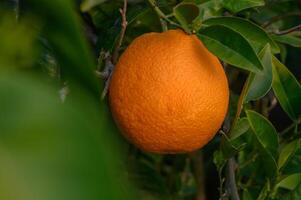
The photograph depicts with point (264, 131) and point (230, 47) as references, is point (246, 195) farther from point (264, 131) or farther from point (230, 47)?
point (230, 47)

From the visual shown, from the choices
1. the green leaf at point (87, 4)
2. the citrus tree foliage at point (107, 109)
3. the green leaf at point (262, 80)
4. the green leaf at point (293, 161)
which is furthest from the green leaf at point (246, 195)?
the green leaf at point (87, 4)

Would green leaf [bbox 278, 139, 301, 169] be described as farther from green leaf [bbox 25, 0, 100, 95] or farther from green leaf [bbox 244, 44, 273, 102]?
green leaf [bbox 25, 0, 100, 95]

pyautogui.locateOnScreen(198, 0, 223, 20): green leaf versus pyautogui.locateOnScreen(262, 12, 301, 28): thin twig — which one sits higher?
pyautogui.locateOnScreen(198, 0, 223, 20): green leaf

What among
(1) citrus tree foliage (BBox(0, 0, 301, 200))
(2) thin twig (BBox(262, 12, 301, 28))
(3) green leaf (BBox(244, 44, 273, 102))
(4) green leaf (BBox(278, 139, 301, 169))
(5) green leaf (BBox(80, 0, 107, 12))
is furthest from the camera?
(2) thin twig (BBox(262, 12, 301, 28))

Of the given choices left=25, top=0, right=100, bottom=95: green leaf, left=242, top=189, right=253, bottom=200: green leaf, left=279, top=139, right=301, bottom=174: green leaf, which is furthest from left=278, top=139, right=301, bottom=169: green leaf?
left=25, top=0, right=100, bottom=95: green leaf

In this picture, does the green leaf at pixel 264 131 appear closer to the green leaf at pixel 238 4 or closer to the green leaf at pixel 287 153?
the green leaf at pixel 287 153

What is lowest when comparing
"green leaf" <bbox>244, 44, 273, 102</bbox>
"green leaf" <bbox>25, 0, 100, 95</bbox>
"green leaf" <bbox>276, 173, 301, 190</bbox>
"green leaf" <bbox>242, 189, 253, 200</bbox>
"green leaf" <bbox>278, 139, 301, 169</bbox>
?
"green leaf" <bbox>276, 173, 301, 190</bbox>

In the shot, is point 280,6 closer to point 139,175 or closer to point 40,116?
point 139,175
